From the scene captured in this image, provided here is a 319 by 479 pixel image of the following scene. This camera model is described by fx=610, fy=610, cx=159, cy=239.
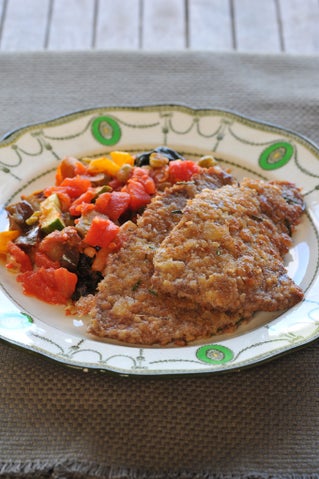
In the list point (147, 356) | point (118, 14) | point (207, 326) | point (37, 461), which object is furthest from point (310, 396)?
point (118, 14)

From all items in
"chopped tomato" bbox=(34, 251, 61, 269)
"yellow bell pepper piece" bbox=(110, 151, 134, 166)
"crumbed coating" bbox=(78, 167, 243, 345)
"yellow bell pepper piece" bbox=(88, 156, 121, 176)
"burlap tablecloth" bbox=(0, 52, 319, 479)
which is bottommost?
"burlap tablecloth" bbox=(0, 52, 319, 479)

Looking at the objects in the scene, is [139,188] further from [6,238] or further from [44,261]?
[6,238]

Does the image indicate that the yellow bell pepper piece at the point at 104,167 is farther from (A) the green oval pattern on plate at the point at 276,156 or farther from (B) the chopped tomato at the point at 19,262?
(A) the green oval pattern on plate at the point at 276,156

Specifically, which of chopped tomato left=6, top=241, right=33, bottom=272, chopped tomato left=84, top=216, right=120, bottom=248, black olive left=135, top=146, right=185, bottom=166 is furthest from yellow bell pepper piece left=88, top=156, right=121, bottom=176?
chopped tomato left=6, top=241, right=33, bottom=272

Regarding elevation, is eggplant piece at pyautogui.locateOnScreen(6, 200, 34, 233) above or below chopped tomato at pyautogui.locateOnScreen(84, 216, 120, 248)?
above

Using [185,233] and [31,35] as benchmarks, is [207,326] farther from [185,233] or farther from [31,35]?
[31,35]

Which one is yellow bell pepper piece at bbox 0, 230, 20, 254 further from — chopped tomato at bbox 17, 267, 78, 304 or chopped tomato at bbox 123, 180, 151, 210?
chopped tomato at bbox 123, 180, 151, 210

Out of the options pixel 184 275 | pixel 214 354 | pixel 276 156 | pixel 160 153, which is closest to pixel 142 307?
pixel 184 275

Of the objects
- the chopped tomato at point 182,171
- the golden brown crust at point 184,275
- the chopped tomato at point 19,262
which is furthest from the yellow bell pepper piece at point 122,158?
the chopped tomato at point 19,262
